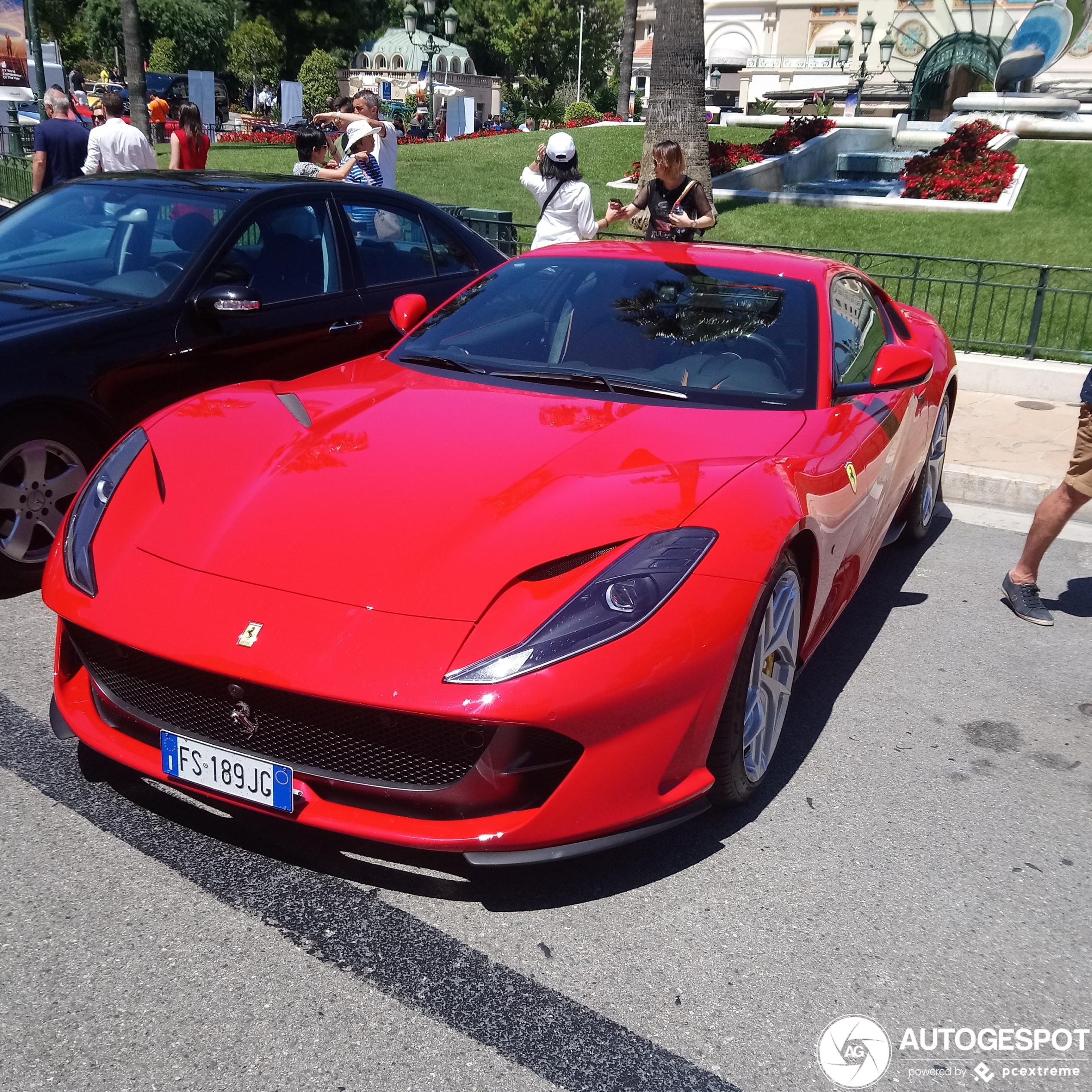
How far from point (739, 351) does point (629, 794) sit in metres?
1.82

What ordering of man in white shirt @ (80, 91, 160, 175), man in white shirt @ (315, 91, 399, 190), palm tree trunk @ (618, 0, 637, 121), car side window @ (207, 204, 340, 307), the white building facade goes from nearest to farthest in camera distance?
car side window @ (207, 204, 340, 307) < man in white shirt @ (80, 91, 160, 175) < man in white shirt @ (315, 91, 399, 190) < palm tree trunk @ (618, 0, 637, 121) < the white building facade

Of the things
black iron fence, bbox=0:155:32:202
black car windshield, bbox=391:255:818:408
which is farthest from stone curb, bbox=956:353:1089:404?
black iron fence, bbox=0:155:32:202

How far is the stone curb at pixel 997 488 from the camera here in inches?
257

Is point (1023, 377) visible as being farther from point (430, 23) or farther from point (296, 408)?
point (430, 23)

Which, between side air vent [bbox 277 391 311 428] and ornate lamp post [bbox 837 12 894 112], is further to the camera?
ornate lamp post [bbox 837 12 894 112]

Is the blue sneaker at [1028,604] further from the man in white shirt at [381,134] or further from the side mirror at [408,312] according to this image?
the man in white shirt at [381,134]

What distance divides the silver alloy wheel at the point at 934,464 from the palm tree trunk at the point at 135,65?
23.9 m

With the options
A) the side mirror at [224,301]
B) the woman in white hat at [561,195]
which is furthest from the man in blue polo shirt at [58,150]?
the side mirror at [224,301]

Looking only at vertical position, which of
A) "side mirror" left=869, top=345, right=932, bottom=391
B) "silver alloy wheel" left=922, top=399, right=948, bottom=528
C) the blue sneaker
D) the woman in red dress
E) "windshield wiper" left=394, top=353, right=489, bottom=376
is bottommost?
the blue sneaker

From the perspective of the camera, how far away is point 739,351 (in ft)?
12.6

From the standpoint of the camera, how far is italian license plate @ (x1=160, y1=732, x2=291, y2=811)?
2527 mm

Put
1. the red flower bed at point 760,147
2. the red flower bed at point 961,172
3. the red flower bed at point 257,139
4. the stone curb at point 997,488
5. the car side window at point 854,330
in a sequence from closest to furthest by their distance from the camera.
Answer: the car side window at point 854,330 → the stone curb at point 997,488 → the red flower bed at point 961,172 → the red flower bed at point 760,147 → the red flower bed at point 257,139

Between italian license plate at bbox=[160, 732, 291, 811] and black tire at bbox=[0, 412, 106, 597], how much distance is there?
82.7 inches

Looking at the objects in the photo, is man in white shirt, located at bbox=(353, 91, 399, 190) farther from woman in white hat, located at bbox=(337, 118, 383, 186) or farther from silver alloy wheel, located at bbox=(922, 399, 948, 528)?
silver alloy wheel, located at bbox=(922, 399, 948, 528)
